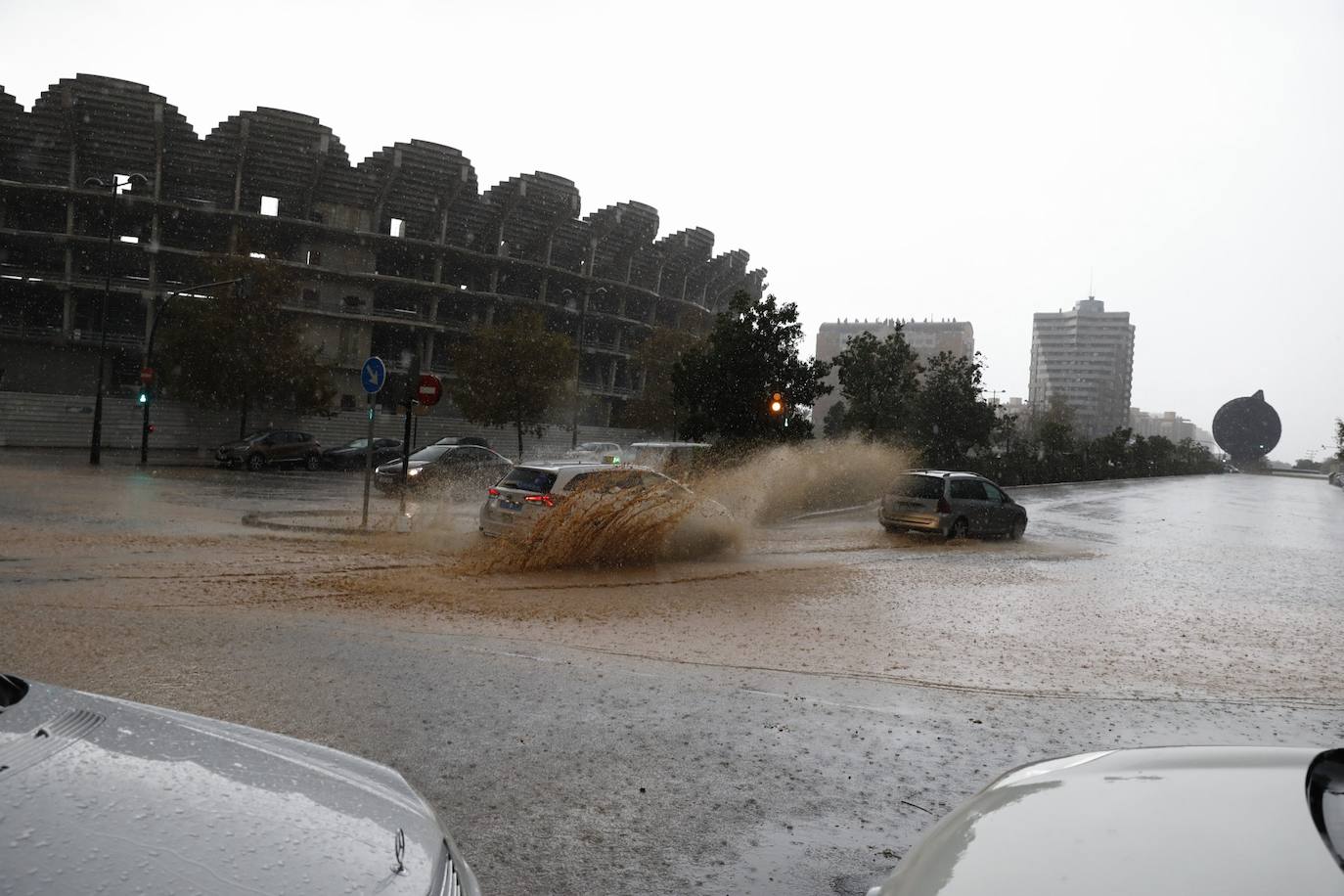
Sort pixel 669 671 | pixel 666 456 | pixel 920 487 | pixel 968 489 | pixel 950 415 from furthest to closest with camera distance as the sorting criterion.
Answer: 1. pixel 950 415
2. pixel 666 456
3. pixel 968 489
4. pixel 920 487
5. pixel 669 671

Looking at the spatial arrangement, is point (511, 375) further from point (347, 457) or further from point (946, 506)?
point (946, 506)

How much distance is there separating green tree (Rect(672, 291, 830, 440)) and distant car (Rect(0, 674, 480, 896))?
2457 cm

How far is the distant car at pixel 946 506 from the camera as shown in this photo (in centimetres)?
1961

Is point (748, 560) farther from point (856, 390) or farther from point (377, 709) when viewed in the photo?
point (856, 390)

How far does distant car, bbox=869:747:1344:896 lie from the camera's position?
1910 mm

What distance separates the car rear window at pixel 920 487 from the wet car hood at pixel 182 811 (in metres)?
18.0

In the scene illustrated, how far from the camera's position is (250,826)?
7.09 ft

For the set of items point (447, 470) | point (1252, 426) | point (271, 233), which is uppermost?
point (271, 233)

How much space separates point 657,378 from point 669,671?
59.4 metres

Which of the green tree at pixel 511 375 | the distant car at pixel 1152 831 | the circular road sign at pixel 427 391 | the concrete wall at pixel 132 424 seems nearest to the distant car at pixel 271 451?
the concrete wall at pixel 132 424

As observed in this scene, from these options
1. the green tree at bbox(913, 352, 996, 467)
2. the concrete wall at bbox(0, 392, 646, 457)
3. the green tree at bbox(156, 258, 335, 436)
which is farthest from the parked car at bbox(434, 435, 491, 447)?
the green tree at bbox(913, 352, 996, 467)

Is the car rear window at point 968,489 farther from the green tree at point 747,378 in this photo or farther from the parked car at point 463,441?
the parked car at point 463,441

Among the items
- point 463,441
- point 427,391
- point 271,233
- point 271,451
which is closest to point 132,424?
point 271,451

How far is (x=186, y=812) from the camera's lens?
2146mm
